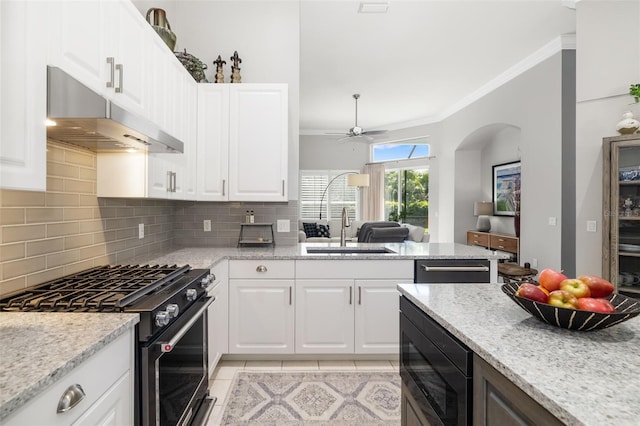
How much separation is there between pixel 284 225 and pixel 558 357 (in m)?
2.58

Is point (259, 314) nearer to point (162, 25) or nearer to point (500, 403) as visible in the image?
point (500, 403)

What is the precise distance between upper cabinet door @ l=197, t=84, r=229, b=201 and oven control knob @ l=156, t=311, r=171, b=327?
1632 mm

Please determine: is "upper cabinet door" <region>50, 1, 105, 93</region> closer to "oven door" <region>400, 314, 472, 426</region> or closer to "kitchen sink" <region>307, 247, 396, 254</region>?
"oven door" <region>400, 314, 472, 426</region>

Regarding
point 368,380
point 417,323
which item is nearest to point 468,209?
point 368,380

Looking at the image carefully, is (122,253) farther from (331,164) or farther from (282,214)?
(331,164)

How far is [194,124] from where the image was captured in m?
2.77

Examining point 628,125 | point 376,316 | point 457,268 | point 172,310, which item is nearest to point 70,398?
point 172,310

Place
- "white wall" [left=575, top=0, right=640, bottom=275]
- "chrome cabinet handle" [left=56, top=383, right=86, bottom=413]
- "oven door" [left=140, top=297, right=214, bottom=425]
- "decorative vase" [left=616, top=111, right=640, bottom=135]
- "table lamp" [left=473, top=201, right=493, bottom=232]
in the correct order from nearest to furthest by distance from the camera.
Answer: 1. "chrome cabinet handle" [left=56, top=383, right=86, bottom=413]
2. "oven door" [left=140, top=297, right=214, bottom=425]
3. "decorative vase" [left=616, top=111, right=640, bottom=135]
4. "white wall" [left=575, top=0, right=640, bottom=275]
5. "table lamp" [left=473, top=201, right=493, bottom=232]

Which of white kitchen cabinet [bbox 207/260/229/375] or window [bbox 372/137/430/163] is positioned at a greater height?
window [bbox 372/137/430/163]

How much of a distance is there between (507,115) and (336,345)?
14.2 ft

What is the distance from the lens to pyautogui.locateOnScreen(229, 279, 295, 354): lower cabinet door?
8.63 ft

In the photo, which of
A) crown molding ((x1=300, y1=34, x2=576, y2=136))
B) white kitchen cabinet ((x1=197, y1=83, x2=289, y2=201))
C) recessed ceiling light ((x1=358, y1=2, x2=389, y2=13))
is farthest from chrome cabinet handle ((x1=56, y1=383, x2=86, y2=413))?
crown molding ((x1=300, y1=34, x2=576, y2=136))

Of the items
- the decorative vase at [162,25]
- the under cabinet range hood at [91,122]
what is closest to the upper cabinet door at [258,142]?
the decorative vase at [162,25]

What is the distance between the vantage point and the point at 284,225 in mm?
3230
